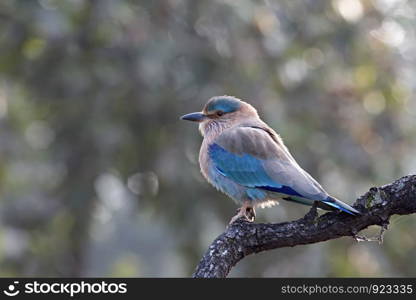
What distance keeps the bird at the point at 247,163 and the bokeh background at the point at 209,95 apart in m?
2.93

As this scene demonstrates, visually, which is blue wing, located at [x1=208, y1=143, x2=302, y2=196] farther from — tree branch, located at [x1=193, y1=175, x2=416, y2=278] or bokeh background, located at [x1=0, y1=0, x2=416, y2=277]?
bokeh background, located at [x1=0, y1=0, x2=416, y2=277]

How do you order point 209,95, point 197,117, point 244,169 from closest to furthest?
1. point 244,169
2. point 197,117
3. point 209,95

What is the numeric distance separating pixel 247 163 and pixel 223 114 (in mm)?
748

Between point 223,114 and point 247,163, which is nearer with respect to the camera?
point 247,163

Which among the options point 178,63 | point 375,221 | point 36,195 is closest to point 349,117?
point 178,63

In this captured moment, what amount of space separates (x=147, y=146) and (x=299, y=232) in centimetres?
608

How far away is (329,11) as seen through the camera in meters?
11.5

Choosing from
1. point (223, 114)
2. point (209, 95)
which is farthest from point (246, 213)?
point (209, 95)

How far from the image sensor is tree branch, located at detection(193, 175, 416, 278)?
502cm

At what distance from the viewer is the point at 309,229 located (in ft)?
16.9

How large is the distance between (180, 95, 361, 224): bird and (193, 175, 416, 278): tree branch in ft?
1.97

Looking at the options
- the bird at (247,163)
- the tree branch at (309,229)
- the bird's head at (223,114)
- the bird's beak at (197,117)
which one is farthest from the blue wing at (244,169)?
the tree branch at (309,229)

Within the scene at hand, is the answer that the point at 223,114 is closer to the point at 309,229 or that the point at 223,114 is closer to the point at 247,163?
the point at 247,163

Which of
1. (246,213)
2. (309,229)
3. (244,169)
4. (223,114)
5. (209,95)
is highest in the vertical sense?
(209,95)
